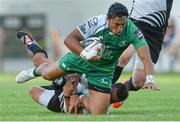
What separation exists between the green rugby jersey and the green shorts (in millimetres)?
298

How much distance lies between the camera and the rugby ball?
11.8 m

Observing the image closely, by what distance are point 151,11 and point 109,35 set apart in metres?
2.55

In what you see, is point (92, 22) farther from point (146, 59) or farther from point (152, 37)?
point (152, 37)

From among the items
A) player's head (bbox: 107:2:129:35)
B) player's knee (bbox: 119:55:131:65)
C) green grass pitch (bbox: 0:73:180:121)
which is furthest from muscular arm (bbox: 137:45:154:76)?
player's knee (bbox: 119:55:131:65)

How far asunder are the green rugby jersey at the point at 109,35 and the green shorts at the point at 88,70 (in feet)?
0.98

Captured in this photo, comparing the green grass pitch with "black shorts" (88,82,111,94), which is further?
"black shorts" (88,82,111,94)

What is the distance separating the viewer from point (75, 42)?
12.0 meters

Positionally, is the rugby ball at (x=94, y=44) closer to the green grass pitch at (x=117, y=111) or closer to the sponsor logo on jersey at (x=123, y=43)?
the sponsor logo on jersey at (x=123, y=43)

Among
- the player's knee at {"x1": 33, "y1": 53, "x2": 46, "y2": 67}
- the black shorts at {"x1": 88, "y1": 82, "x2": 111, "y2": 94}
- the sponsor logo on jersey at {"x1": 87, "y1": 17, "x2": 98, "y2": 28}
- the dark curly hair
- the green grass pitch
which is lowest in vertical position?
the green grass pitch

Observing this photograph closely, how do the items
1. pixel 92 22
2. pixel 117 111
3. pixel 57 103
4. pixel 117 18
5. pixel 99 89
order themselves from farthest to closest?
pixel 117 111
pixel 57 103
pixel 99 89
pixel 92 22
pixel 117 18

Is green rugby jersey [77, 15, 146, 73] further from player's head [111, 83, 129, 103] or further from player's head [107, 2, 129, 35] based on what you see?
player's head [111, 83, 129, 103]

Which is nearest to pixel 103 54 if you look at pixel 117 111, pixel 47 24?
pixel 117 111

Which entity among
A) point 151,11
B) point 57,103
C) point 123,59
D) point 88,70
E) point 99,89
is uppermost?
point 151,11

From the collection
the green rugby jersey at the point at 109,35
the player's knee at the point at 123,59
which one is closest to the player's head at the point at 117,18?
the green rugby jersey at the point at 109,35
